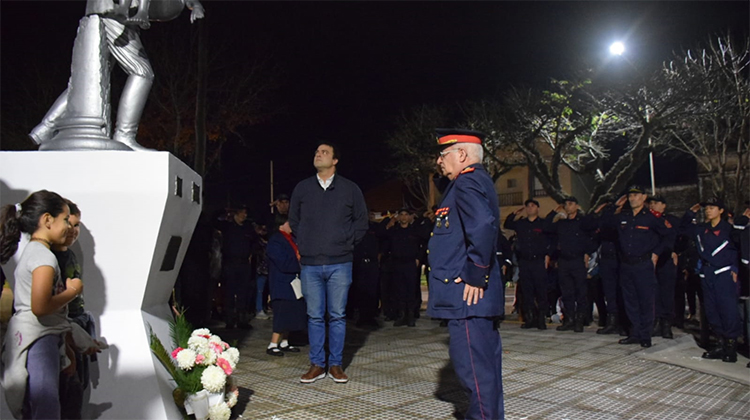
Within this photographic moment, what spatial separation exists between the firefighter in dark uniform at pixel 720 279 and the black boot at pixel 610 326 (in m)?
1.66

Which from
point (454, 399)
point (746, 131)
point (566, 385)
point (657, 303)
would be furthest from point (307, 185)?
point (746, 131)

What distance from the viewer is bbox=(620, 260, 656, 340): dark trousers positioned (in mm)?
6941

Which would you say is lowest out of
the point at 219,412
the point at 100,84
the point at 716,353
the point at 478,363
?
the point at 716,353

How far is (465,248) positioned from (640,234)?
4.44 metres

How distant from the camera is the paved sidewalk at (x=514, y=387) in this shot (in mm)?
4023

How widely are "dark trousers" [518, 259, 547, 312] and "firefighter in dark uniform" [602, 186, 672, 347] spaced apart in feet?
5.02

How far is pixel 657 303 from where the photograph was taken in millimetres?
7887

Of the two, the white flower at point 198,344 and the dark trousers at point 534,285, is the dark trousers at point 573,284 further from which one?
the white flower at point 198,344

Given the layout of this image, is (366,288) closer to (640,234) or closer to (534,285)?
(534,285)

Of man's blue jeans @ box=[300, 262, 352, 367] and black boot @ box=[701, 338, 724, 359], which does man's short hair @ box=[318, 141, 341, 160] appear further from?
black boot @ box=[701, 338, 724, 359]

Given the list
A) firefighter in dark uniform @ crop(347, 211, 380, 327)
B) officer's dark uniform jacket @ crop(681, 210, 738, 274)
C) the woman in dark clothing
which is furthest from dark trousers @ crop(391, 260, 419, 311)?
officer's dark uniform jacket @ crop(681, 210, 738, 274)

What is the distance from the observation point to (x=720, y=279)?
20.9ft

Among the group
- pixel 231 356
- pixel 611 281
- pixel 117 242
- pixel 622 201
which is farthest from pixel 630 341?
pixel 117 242

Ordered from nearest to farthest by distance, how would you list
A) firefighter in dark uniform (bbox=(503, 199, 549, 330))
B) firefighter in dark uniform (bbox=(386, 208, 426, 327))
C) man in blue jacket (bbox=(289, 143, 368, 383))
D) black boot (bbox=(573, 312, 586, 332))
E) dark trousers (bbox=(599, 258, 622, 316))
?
man in blue jacket (bbox=(289, 143, 368, 383)), dark trousers (bbox=(599, 258, 622, 316)), black boot (bbox=(573, 312, 586, 332)), firefighter in dark uniform (bbox=(503, 199, 549, 330)), firefighter in dark uniform (bbox=(386, 208, 426, 327))
